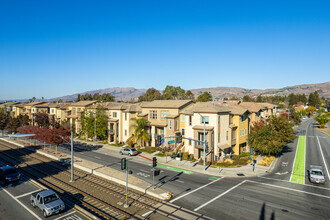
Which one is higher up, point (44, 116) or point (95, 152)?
point (44, 116)

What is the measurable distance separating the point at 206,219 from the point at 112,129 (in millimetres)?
45459

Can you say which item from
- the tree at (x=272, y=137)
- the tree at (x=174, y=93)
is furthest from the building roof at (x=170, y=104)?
the tree at (x=174, y=93)

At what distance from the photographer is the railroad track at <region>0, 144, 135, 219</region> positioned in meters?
18.8

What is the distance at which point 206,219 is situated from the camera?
17703mm

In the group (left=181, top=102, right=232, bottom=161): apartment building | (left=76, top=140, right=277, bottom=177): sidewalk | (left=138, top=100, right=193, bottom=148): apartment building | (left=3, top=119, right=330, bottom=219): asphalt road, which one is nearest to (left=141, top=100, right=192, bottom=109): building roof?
(left=138, top=100, right=193, bottom=148): apartment building

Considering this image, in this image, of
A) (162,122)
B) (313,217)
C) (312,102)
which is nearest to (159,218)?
(313,217)

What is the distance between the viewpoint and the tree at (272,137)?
125ft

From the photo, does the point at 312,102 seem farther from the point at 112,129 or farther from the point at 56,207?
the point at 56,207

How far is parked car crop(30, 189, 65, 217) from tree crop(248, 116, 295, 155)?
3437 cm

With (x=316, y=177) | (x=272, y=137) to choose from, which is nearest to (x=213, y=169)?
(x=316, y=177)

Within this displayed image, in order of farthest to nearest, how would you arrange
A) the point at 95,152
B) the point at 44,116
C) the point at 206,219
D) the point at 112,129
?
the point at 44,116, the point at 112,129, the point at 95,152, the point at 206,219

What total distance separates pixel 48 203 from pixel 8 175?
13.3m

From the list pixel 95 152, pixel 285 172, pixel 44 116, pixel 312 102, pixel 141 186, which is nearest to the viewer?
pixel 141 186

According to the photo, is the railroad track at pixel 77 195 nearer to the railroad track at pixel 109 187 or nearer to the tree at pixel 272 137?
the railroad track at pixel 109 187
